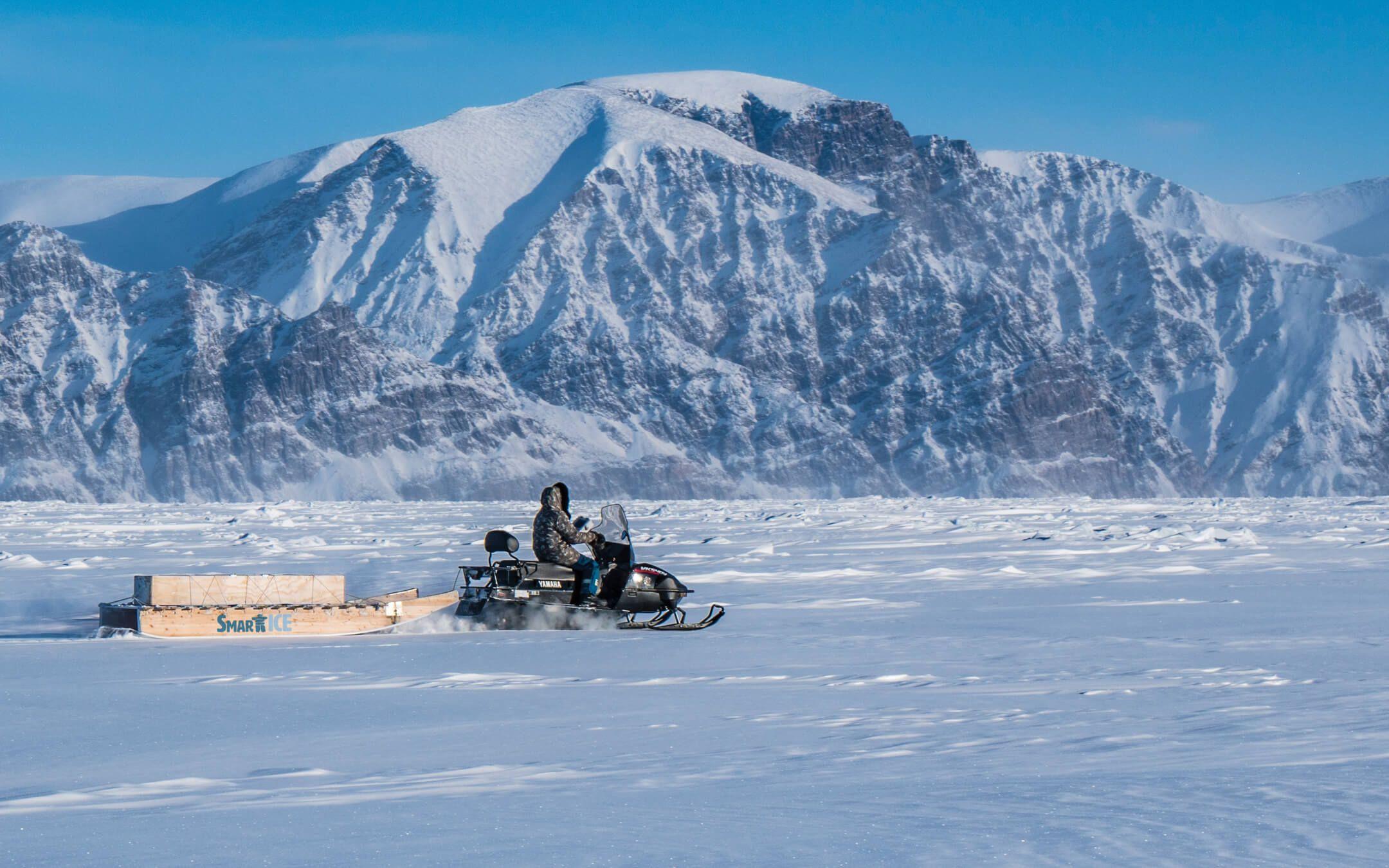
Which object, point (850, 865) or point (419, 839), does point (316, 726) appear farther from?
point (850, 865)

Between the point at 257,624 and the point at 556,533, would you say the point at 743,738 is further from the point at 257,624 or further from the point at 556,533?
the point at 257,624

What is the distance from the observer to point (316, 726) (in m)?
13.2

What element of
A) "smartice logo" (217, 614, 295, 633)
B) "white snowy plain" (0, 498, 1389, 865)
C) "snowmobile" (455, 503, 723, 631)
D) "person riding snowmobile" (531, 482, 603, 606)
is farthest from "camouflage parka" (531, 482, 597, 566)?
"smartice logo" (217, 614, 295, 633)

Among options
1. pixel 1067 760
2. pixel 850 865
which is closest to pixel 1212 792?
pixel 1067 760

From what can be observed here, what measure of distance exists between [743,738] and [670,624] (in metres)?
11.5

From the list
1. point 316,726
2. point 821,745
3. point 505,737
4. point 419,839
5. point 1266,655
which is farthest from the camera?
point 1266,655

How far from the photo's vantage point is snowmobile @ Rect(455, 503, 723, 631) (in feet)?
74.5

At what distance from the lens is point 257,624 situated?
73.2 ft

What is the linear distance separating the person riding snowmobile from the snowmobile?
100mm

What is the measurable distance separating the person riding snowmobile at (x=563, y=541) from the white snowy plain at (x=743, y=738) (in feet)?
2.92

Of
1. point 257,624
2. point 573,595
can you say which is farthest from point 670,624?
point 257,624

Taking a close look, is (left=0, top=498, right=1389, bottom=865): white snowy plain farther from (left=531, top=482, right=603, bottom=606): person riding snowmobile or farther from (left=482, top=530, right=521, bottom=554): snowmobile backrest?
(left=482, top=530, right=521, bottom=554): snowmobile backrest

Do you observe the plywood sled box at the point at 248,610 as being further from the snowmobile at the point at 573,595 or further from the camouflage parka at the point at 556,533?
the camouflage parka at the point at 556,533

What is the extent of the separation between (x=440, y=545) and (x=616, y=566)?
112 ft
